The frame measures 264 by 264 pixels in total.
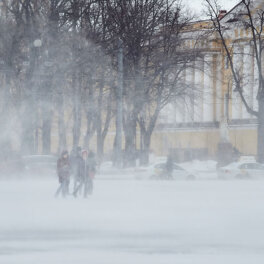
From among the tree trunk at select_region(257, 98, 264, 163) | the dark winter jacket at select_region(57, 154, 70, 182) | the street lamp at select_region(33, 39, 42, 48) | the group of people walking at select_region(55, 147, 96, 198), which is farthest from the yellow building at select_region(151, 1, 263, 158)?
the dark winter jacket at select_region(57, 154, 70, 182)

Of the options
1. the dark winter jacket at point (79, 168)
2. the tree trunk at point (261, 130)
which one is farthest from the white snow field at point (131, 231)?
the tree trunk at point (261, 130)

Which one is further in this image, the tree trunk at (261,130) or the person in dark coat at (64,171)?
the tree trunk at (261,130)

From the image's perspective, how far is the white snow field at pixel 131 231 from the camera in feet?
40.2

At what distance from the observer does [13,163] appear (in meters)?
41.9

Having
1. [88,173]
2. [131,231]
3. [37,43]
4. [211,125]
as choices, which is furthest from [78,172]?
[211,125]

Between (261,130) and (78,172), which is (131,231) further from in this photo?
(261,130)

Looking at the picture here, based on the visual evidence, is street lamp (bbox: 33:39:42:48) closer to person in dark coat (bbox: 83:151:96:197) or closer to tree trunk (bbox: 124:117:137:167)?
tree trunk (bbox: 124:117:137:167)

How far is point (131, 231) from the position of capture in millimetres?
15688

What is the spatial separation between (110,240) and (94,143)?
221 feet

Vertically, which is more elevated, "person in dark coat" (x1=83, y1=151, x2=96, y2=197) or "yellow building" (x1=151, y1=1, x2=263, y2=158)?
"yellow building" (x1=151, y1=1, x2=263, y2=158)

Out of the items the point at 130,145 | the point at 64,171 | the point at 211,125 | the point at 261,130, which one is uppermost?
the point at 211,125

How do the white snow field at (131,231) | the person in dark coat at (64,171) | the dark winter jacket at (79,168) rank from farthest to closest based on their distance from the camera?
the dark winter jacket at (79,168)
the person in dark coat at (64,171)
the white snow field at (131,231)

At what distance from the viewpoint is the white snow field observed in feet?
40.2

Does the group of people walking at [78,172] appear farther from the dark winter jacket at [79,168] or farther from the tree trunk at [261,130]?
the tree trunk at [261,130]
